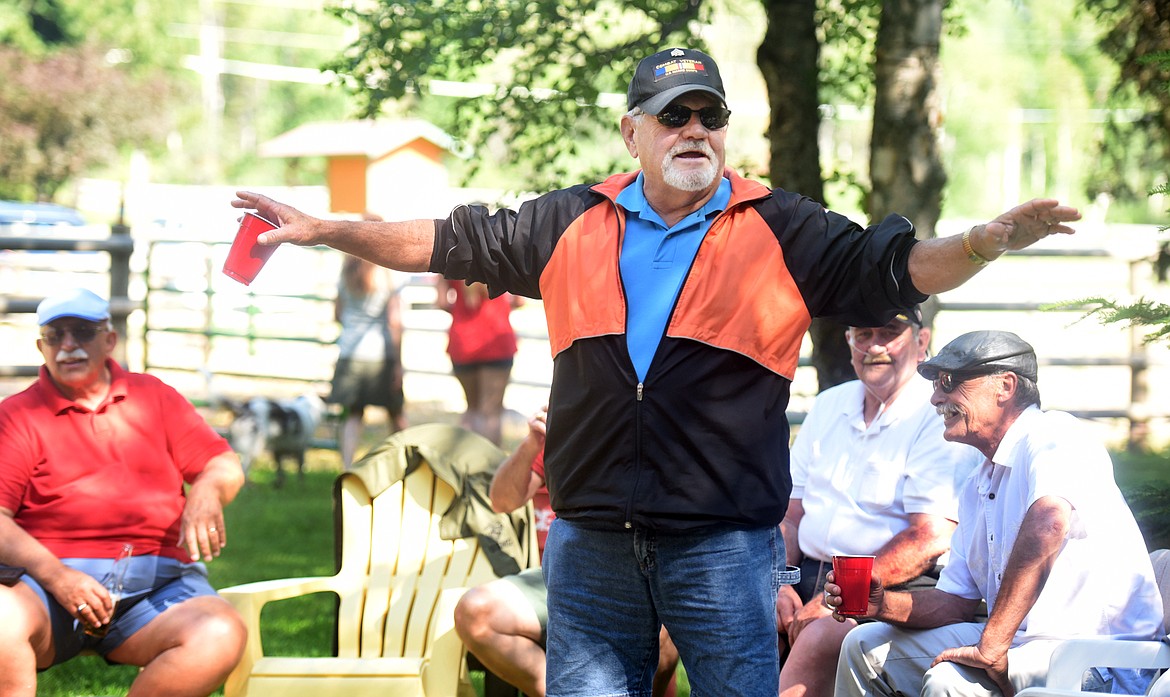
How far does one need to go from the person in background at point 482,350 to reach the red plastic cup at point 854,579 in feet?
16.7

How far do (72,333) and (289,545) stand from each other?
10.8 feet

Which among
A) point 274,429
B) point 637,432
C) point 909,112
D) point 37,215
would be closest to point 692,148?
point 637,432

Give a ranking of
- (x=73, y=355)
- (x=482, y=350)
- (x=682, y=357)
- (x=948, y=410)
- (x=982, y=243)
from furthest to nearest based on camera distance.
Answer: (x=482, y=350), (x=73, y=355), (x=948, y=410), (x=682, y=357), (x=982, y=243)

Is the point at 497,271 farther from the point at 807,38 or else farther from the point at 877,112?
the point at 807,38

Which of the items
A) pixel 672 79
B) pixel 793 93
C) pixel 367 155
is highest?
pixel 367 155

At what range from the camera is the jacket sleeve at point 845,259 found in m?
2.68

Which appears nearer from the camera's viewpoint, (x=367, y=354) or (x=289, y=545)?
(x=289, y=545)

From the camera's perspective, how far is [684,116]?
2.81m

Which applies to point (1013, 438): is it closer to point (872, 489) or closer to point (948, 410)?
point (948, 410)

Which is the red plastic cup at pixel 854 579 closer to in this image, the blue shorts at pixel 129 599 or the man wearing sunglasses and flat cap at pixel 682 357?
the man wearing sunglasses and flat cap at pixel 682 357

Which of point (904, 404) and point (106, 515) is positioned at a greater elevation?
point (904, 404)

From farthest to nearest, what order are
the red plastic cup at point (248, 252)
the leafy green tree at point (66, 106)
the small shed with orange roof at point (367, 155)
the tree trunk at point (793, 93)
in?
the leafy green tree at point (66, 106) < the small shed with orange roof at point (367, 155) < the tree trunk at point (793, 93) < the red plastic cup at point (248, 252)

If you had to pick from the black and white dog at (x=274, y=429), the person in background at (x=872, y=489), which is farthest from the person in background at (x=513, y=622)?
the black and white dog at (x=274, y=429)

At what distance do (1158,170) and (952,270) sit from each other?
219 inches
